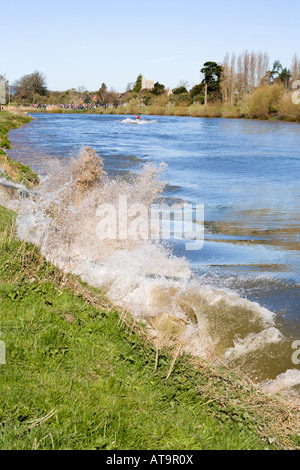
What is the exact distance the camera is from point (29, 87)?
401 ft

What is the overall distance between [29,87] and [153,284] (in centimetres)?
12398

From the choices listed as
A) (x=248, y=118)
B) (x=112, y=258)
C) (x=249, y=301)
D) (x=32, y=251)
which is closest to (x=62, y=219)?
(x=112, y=258)

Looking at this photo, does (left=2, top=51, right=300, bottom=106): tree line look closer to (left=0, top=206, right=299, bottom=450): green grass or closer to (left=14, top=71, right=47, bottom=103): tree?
(left=14, top=71, right=47, bottom=103): tree

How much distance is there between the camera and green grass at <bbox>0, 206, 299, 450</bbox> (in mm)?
3508

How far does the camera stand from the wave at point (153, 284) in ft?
20.4

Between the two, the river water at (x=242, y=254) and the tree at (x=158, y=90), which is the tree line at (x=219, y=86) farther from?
the river water at (x=242, y=254)

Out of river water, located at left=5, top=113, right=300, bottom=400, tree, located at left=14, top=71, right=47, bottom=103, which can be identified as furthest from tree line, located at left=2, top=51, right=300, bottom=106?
river water, located at left=5, top=113, right=300, bottom=400

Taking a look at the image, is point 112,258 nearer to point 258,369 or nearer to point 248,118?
point 258,369

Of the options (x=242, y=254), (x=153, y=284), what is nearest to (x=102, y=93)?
(x=242, y=254)

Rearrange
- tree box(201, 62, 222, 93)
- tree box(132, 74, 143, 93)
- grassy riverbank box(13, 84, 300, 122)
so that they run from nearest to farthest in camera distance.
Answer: grassy riverbank box(13, 84, 300, 122) → tree box(201, 62, 222, 93) → tree box(132, 74, 143, 93)

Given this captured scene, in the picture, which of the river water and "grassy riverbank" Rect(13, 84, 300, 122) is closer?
the river water

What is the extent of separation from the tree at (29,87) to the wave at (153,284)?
115 metres

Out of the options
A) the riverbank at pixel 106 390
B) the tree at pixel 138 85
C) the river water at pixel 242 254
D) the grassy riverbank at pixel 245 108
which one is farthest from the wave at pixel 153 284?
the tree at pixel 138 85

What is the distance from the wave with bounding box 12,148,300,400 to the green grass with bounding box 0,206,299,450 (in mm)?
630
